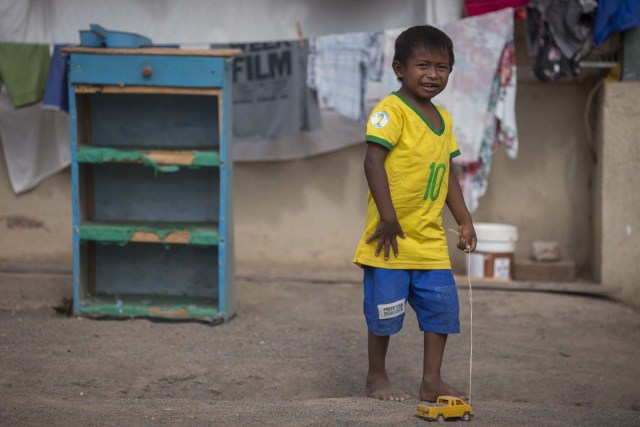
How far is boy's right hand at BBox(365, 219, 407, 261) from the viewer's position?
11.3 ft

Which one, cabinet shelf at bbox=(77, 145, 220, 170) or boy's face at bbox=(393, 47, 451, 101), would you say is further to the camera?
cabinet shelf at bbox=(77, 145, 220, 170)

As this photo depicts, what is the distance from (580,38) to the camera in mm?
6008

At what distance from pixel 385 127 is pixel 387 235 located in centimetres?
43

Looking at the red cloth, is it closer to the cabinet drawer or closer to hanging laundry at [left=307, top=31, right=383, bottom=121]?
hanging laundry at [left=307, top=31, right=383, bottom=121]

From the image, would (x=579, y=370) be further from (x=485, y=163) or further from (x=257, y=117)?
(x=257, y=117)

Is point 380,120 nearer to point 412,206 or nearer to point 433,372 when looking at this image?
point 412,206

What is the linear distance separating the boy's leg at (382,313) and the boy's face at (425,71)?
75cm

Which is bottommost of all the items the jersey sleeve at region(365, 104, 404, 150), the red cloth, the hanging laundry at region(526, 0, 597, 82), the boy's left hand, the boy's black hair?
the boy's left hand

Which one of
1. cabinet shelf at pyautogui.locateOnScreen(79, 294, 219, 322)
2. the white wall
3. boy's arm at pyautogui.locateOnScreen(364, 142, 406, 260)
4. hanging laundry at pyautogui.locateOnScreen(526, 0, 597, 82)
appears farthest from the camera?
the white wall

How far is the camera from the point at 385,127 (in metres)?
3.45

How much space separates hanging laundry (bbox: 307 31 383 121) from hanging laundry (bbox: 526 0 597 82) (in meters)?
1.12

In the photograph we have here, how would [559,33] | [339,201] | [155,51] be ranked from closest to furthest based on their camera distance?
1. [155,51]
2. [559,33]
3. [339,201]

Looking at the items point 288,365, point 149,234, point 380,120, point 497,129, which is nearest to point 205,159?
point 149,234

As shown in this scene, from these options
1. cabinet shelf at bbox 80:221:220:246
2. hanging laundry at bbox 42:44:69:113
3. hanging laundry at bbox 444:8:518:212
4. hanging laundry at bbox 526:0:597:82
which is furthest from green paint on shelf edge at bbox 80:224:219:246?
hanging laundry at bbox 526:0:597:82
